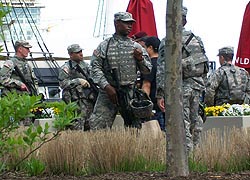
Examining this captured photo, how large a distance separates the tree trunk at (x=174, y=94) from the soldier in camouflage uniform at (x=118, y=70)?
11.4ft

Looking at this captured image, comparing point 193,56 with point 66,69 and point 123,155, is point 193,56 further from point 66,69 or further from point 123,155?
point 66,69

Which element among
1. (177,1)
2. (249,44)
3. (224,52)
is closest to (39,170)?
(177,1)

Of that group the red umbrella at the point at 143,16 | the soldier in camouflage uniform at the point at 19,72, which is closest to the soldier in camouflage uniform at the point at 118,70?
the soldier in camouflage uniform at the point at 19,72

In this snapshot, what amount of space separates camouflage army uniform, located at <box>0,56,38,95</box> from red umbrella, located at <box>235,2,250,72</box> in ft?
12.6

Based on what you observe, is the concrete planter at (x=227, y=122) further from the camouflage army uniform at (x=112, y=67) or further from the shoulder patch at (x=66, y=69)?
the shoulder patch at (x=66, y=69)

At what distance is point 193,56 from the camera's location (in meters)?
9.89

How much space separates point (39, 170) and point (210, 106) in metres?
7.11

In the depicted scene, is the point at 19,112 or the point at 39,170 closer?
the point at 19,112

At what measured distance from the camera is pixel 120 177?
7.23 meters

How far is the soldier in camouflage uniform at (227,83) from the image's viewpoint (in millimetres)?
13695

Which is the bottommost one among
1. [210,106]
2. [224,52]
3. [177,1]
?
[210,106]

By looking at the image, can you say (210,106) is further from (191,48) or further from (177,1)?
(177,1)

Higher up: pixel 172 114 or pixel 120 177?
pixel 172 114

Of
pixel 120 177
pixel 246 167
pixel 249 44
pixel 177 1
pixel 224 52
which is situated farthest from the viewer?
pixel 249 44
